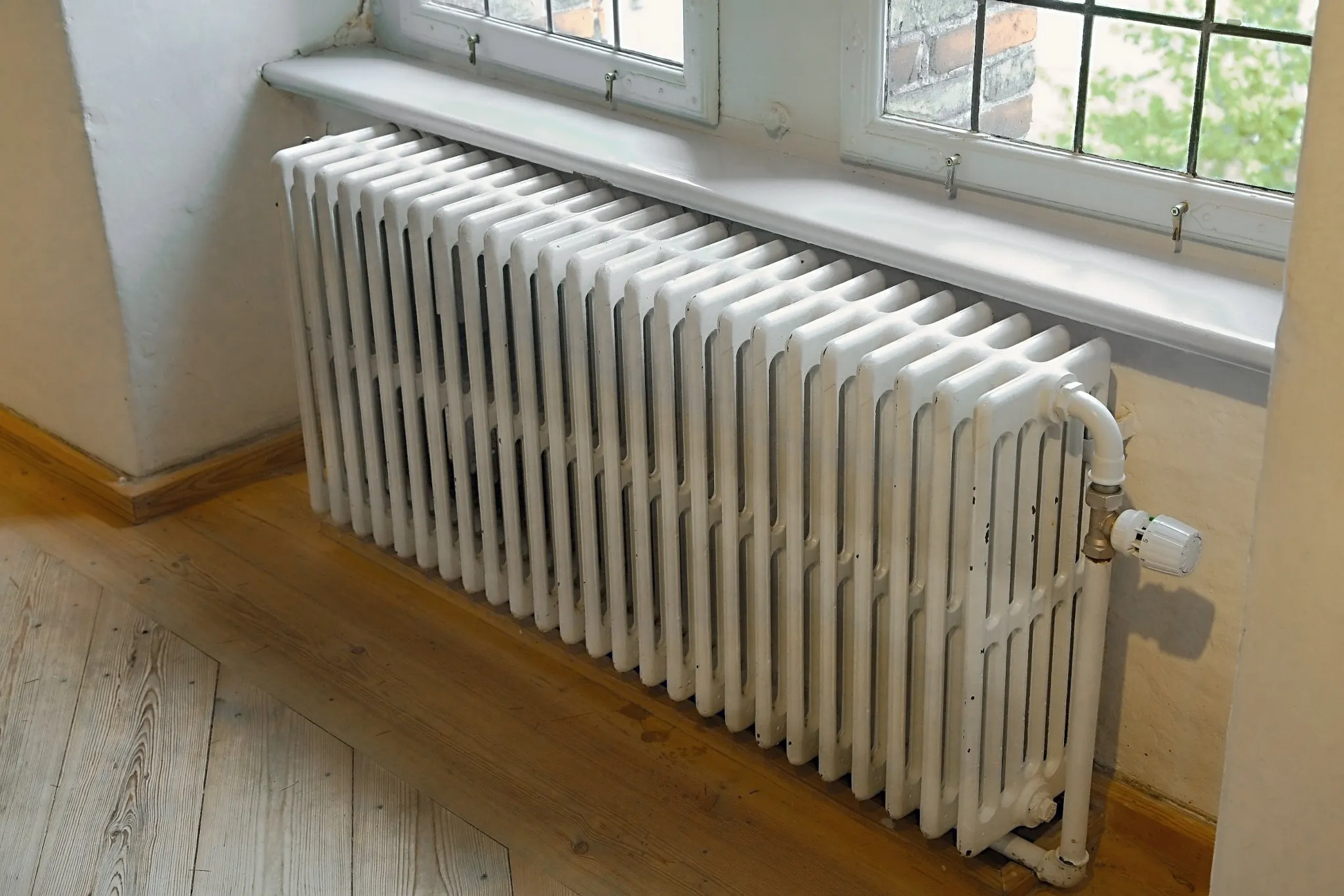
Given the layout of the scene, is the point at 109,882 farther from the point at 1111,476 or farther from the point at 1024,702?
the point at 1111,476

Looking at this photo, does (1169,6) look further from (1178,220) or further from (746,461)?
(746,461)

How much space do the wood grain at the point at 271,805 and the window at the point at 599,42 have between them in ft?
3.66

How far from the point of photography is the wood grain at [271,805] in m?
1.92

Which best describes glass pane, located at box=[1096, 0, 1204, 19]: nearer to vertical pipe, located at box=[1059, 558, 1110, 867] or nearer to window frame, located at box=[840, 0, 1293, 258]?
window frame, located at box=[840, 0, 1293, 258]

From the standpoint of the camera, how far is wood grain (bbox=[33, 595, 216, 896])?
1.94m

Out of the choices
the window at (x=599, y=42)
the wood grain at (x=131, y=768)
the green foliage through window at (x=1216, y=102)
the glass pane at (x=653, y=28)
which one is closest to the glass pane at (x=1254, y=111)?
the green foliage through window at (x=1216, y=102)

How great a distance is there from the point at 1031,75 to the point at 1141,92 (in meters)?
0.16

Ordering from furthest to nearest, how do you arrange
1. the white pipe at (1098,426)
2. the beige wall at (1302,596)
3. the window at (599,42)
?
the window at (599,42)
the white pipe at (1098,426)
the beige wall at (1302,596)

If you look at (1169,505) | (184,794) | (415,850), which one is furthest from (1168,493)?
(184,794)

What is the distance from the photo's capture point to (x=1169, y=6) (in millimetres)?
1706

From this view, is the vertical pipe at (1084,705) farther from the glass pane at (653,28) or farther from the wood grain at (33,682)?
the wood grain at (33,682)

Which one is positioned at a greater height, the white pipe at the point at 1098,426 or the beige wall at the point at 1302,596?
the beige wall at the point at 1302,596

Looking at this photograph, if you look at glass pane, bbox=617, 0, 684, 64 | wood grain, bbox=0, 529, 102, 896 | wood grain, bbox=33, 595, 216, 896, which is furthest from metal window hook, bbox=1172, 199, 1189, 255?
wood grain, bbox=0, 529, 102, 896

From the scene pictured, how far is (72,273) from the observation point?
269cm
